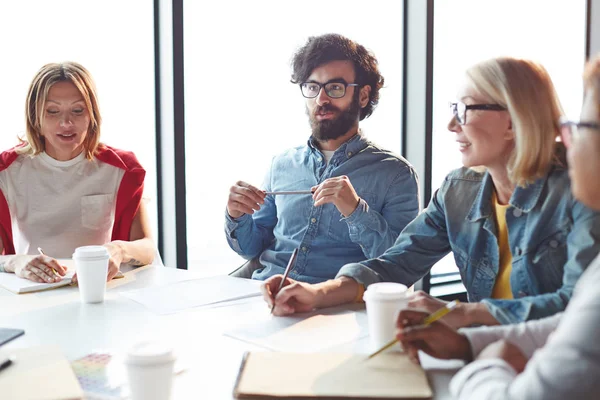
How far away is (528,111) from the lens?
5.24 feet

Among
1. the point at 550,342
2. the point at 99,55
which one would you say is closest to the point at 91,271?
the point at 550,342

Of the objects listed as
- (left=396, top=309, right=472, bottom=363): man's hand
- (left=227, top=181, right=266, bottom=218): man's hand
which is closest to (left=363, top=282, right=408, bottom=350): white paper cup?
(left=396, top=309, right=472, bottom=363): man's hand

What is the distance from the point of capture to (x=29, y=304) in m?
1.72

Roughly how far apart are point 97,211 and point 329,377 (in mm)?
1700

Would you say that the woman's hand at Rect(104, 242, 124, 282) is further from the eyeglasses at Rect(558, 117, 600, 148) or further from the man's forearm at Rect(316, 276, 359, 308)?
the eyeglasses at Rect(558, 117, 600, 148)

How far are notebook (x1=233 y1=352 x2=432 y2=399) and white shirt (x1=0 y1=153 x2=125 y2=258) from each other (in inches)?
59.0

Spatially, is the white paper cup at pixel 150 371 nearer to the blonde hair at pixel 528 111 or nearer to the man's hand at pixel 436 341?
the man's hand at pixel 436 341

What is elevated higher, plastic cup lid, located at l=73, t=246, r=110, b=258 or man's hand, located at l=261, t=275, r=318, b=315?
plastic cup lid, located at l=73, t=246, r=110, b=258

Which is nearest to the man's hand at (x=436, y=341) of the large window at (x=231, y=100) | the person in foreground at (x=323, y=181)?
the person in foreground at (x=323, y=181)

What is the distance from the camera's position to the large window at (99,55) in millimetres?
2881

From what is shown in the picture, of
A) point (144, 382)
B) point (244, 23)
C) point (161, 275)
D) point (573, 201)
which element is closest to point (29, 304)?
point (161, 275)

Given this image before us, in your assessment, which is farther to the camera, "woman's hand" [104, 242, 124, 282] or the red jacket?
the red jacket

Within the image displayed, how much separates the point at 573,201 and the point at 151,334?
1057 millimetres

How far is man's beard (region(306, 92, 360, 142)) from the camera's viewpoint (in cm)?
253
